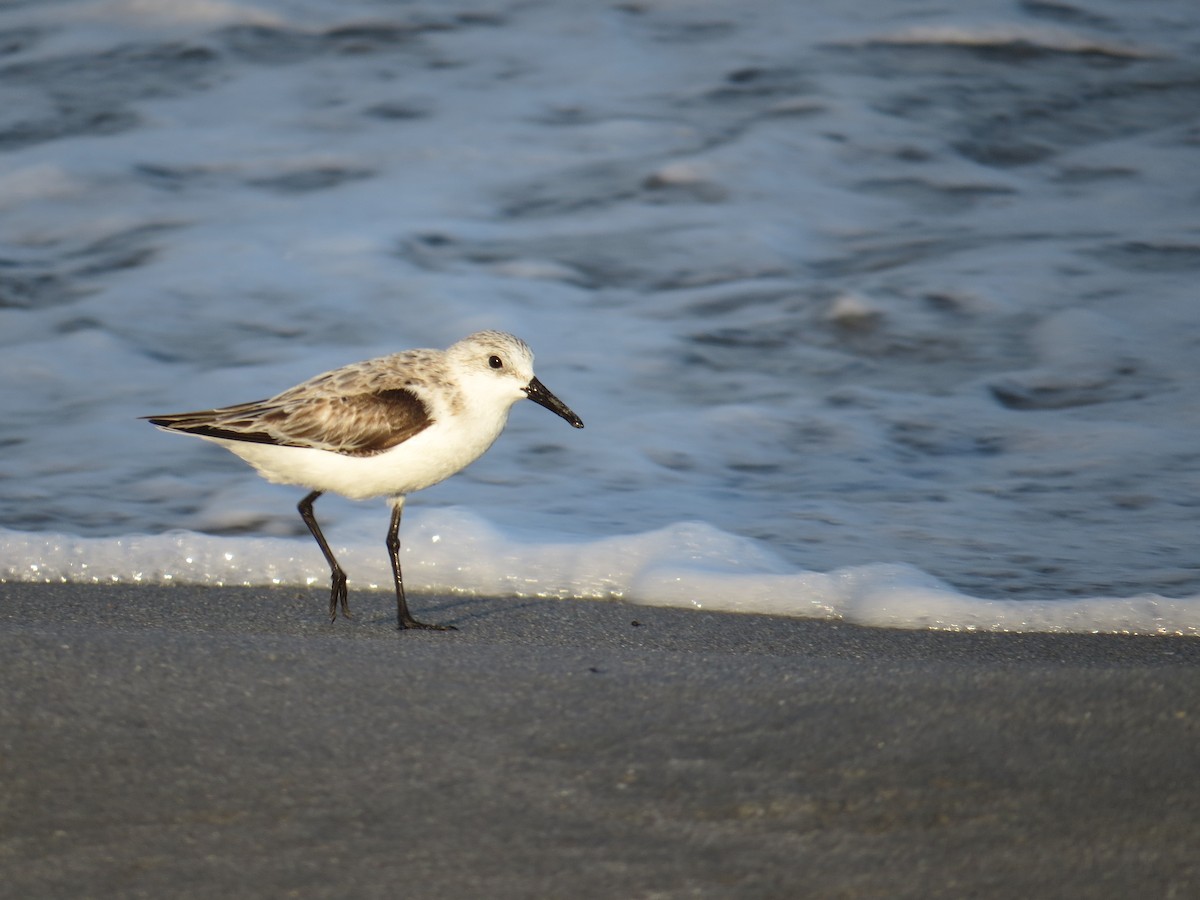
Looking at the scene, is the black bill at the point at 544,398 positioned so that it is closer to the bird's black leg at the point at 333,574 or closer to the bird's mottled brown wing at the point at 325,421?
the bird's mottled brown wing at the point at 325,421

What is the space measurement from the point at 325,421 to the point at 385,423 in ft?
0.58

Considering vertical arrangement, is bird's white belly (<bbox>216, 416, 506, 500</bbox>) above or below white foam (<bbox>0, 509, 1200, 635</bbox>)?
above

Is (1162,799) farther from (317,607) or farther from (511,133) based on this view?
(511,133)

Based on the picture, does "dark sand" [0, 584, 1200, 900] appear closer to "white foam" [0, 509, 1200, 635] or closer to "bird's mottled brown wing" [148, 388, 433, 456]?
"bird's mottled brown wing" [148, 388, 433, 456]

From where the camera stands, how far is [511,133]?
31.6ft

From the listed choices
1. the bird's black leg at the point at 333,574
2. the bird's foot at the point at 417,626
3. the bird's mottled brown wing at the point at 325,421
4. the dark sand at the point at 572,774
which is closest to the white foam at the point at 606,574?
the bird's black leg at the point at 333,574

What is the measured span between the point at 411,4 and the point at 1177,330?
6805mm

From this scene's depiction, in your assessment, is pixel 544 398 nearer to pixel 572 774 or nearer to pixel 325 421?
pixel 325 421

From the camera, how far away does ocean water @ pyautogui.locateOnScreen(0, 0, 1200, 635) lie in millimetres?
4785

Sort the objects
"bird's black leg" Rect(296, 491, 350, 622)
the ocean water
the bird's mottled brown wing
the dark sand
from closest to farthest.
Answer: the dark sand
the bird's mottled brown wing
"bird's black leg" Rect(296, 491, 350, 622)
the ocean water

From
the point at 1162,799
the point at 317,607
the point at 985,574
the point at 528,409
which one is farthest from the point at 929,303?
the point at 1162,799

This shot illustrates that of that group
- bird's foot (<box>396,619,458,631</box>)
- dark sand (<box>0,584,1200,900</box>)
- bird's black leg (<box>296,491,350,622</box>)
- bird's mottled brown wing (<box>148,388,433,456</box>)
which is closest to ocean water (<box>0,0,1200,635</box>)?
bird's black leg (<box>296,491,350,622</box>)

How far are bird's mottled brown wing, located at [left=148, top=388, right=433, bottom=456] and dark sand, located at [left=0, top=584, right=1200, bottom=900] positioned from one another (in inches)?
30.6

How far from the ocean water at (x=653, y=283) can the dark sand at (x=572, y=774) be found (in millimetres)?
1414
